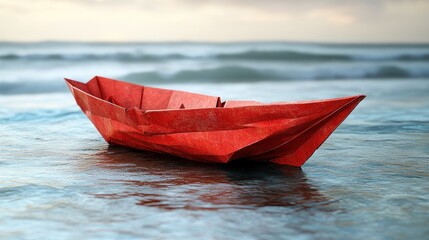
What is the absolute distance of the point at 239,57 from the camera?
74.2ft

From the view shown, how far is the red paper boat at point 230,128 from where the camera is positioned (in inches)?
178

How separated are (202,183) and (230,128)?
45 centimetres

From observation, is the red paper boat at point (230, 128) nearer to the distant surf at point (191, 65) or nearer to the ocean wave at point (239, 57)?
the distant surf at point (191, 65)

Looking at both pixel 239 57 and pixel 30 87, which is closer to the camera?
pixel 30 87

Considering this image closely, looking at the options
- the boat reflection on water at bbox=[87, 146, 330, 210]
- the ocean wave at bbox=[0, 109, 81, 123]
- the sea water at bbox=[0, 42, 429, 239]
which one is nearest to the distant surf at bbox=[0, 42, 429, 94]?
the ocean wave at bbox=[0, 109, 81, 123]

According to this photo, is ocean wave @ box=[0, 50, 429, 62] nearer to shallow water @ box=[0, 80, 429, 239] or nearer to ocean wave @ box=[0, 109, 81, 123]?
ocean wave @ box=[0, 109, 81, 123]

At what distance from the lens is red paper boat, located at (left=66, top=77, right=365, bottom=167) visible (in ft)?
14.8

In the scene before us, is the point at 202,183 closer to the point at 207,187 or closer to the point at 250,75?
the point at 207,187

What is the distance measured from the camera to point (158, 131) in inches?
199

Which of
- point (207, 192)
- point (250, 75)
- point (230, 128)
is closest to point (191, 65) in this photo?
point (250, 75)

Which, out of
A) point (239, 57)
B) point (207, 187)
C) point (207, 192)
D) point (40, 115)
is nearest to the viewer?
point (207, 192)

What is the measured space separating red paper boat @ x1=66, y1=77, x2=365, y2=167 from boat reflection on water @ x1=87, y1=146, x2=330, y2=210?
0.35 ft

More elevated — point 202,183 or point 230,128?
point 230,128

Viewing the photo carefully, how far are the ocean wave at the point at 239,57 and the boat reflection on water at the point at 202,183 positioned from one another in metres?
16.0
